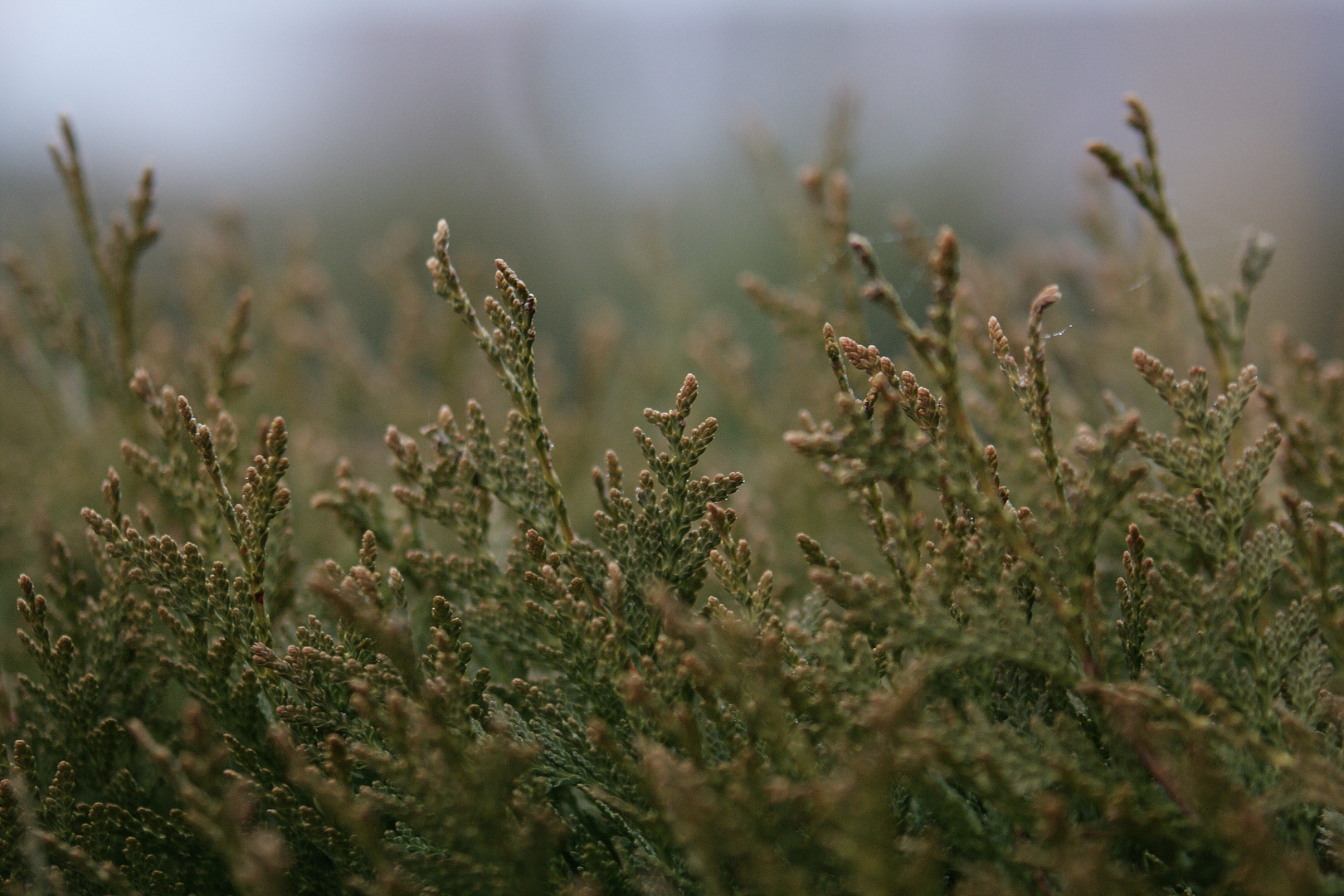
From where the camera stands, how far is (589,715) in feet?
4.17

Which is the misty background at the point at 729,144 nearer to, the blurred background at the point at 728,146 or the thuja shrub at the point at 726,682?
the blurred background at the point at 728,146

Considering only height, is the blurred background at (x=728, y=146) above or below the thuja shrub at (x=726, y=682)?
above

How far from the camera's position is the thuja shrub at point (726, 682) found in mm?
945

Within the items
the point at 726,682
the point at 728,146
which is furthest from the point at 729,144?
the point at 726,682

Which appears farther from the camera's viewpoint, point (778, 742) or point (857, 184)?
point (857, 184)

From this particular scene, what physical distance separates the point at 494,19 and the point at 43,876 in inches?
668

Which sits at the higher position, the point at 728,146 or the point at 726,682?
the point at 728,146

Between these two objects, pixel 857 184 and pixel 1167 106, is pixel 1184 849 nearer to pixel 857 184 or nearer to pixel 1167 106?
pixel 857 184

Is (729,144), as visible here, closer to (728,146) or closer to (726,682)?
(728,146)

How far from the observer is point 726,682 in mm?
959

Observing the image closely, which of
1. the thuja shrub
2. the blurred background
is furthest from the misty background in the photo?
the thuja shrub

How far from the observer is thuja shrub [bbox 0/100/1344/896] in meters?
Result: 0.94

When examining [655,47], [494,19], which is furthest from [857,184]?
[494,19]

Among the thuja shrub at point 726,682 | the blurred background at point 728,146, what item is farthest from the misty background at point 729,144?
the thuja shrub at point 726,682
